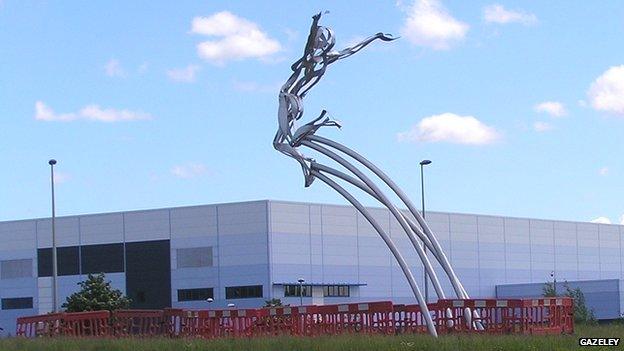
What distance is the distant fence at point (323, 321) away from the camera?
37562mm

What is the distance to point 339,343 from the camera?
31641mm

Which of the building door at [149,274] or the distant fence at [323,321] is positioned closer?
the distant fence at [323,321]

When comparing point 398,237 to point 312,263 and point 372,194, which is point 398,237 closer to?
point 312,263

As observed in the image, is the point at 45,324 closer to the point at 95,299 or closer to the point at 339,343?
the point at 339,343

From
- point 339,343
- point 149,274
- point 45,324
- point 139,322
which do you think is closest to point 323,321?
point 139,322

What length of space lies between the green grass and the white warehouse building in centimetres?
4610

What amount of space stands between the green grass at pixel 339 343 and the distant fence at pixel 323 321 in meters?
1.91

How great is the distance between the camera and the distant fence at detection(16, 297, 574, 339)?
123ft

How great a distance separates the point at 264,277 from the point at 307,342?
1982 inches

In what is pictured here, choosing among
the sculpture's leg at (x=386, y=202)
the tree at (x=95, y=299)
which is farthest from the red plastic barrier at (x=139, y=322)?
the tree at (x=95, y=299)

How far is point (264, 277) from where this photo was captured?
82500 millimetres

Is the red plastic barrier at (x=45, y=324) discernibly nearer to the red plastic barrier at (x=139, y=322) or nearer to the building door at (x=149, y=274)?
the red plastic barrier at (x=139, y=322)

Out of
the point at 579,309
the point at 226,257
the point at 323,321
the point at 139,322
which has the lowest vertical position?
the point at 579,309

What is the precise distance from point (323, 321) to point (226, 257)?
4292cm
